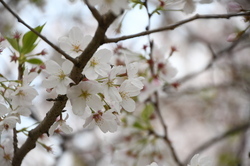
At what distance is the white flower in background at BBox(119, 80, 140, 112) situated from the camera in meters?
0.96

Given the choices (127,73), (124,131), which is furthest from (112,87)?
(124,131)

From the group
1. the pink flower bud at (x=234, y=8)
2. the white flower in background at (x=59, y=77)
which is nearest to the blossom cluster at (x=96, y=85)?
the white flower in background at (x=59, y=77)

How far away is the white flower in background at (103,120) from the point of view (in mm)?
984

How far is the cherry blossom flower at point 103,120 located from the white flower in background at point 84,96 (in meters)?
0.06

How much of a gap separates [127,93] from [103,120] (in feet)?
0.33

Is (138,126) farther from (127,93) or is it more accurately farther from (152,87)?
(127,93)

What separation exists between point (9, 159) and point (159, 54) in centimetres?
95

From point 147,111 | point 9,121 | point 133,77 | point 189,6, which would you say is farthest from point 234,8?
point 147,111

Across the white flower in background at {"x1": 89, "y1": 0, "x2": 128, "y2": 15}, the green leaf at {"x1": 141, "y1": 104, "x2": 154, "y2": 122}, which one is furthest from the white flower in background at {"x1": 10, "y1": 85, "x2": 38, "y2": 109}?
the green leaf at {"x1": 141, "y1": 104, "x2": 154, "y2": 122}

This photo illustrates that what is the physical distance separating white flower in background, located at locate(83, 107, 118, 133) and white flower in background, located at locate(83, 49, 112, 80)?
113 millimetres

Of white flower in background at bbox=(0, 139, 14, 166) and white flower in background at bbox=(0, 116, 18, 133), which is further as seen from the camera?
white flower in background at bbox=(0, 139, 14, 166)

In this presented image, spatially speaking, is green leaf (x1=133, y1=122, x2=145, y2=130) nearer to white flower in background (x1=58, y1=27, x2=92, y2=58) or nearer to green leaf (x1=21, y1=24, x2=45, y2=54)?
green leaf (x1=21, y1=24, x2=45, y2=54)

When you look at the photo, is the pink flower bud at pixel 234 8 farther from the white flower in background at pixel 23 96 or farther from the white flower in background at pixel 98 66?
the white flower in background at pixel 23 96

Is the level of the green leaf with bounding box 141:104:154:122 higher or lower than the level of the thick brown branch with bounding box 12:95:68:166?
lower
